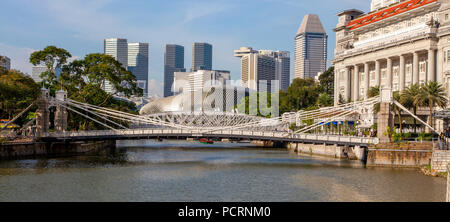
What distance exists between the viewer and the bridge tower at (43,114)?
70.5 m

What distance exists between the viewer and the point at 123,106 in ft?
327

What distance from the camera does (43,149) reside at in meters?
69.4

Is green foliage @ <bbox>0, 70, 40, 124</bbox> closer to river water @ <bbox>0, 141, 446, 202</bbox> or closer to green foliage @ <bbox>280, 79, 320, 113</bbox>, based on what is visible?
river water @ <bbox>0, 141, 446, 202</bbox>

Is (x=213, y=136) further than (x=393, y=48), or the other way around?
(x=393, y=48)

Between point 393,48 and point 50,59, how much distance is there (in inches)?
2258

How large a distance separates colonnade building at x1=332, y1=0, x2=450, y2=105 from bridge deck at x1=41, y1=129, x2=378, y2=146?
30.0 metres

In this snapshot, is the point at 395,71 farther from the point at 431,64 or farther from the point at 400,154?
the point at 400,154

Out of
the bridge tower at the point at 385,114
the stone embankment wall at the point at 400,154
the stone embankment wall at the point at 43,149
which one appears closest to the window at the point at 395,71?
the bridge tower at the point at 385,114

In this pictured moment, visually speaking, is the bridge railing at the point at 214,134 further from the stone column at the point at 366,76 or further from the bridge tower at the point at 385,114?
the stone column at the point at 366,76

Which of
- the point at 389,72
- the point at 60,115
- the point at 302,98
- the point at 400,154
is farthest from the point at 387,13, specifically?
the point at 60,115

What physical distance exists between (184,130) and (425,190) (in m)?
32.1

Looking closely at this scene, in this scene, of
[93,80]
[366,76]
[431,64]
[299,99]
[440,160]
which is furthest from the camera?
[299,99]

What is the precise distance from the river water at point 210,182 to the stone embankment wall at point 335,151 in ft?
20.4

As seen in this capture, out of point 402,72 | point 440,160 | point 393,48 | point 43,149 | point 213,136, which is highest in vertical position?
point 393,48
